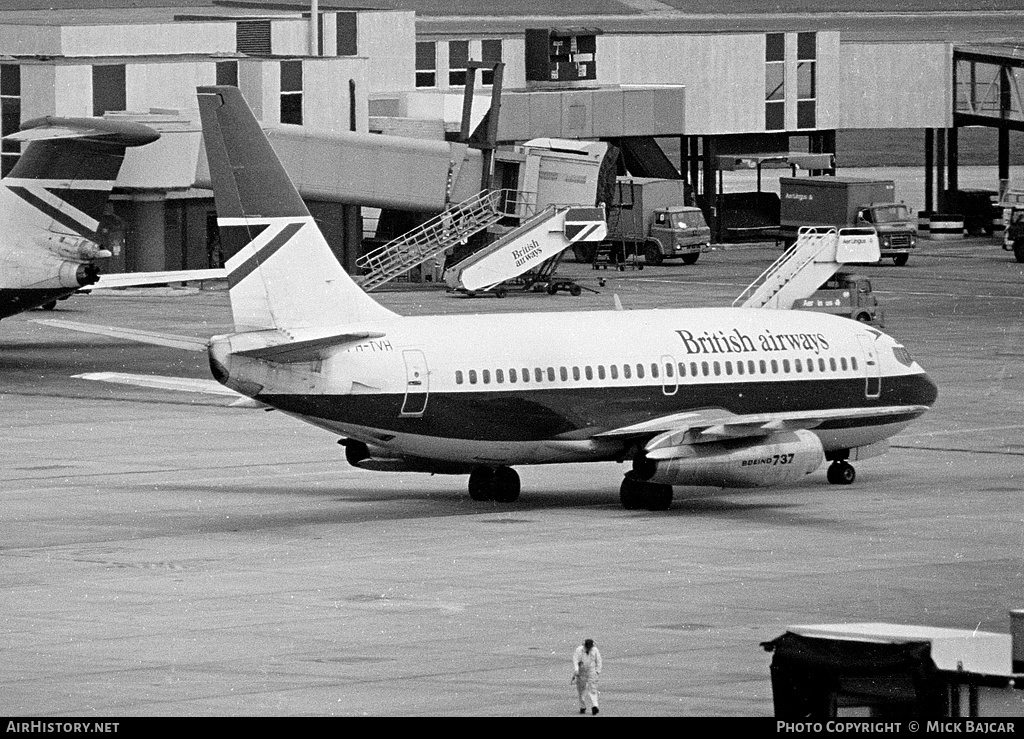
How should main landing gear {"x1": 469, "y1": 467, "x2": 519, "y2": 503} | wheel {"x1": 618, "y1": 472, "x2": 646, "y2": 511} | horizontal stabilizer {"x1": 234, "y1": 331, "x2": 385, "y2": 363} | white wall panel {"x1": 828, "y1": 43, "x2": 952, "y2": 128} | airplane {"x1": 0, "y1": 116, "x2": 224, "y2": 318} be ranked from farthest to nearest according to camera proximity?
white wall panel {"x1": 828, "y1": 43, "x2": 952, "y2": 128}, airplane {"x1": 0, "y1": 116, "x2": 224, "y2": 318}, main landing gear {"x1": 469, "y1": 467, "x2": 519, "y2": 503}, wheel {"x1": 618, "y1": 472, "x2": 646, "y2": 511}, horizontal stabilizer {"x1": 234, "y1": 331, "x2": 385, "y2": 363}

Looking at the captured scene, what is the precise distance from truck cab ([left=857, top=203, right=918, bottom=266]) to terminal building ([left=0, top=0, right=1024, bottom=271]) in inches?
504

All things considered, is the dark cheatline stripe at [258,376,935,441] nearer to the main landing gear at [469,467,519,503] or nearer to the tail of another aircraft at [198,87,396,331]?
the main landing gear at [469,467,519,503]

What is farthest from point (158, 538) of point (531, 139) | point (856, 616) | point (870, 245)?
point (531, 139)

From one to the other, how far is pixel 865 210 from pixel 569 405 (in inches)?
2731

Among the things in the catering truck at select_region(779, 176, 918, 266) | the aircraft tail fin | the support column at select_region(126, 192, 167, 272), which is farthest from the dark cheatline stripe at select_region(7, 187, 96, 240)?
the catering truck at select_region(779, 176, 918, 266)

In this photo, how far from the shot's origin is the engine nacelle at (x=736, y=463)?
40406 millimetres

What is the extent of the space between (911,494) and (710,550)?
8.33 meters

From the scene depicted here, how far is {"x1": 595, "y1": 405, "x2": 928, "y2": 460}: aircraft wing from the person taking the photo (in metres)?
40.4

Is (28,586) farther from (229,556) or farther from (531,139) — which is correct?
(531,139)

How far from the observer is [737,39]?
394ft

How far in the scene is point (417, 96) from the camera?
352 feet

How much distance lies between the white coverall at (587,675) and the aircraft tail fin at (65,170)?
42.5m

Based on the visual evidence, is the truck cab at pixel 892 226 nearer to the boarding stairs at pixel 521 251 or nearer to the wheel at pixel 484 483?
the boarding stairs at pixel 521 251

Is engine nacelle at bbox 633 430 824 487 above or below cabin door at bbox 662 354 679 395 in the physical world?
below
